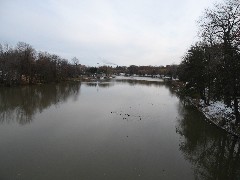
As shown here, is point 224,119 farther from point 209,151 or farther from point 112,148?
point 112,148

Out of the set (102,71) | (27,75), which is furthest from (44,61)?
(102,71)

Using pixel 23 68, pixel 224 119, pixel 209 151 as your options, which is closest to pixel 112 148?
pixel 209 151

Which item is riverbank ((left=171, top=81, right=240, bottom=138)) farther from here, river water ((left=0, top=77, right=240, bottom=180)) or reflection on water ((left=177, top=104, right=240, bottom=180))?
river water ((left=0, top=77, right=240, bottom=180))

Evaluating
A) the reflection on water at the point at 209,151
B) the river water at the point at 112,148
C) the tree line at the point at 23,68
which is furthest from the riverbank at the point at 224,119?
the tree line at the point at 23,68

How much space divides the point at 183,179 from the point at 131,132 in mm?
8702

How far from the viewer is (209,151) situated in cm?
1733

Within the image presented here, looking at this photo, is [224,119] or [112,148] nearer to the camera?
[112,148]

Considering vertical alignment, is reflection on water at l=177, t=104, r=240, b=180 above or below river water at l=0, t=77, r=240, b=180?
below

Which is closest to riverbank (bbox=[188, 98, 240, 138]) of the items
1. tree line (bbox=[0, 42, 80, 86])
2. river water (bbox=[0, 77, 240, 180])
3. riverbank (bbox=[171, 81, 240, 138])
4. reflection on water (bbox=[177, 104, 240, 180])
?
riverbank (bbox=[171, 81, 240, 138])

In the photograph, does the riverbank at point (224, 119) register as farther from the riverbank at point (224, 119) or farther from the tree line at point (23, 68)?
the tree line at point (23, 68)

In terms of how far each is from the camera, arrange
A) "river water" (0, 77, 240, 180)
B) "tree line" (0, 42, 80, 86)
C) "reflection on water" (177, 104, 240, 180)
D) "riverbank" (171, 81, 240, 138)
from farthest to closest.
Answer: "tree line" (0, 42, 80, 86), "riverbank" (171, 81, 240, 138), "reflection on water" (177, 104, 240, 180), "river water" (0, 77, 240, 180)

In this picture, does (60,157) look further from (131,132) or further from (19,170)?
(131,132)

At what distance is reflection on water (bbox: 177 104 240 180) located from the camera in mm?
13773

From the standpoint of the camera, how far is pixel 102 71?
17625 centimetres
